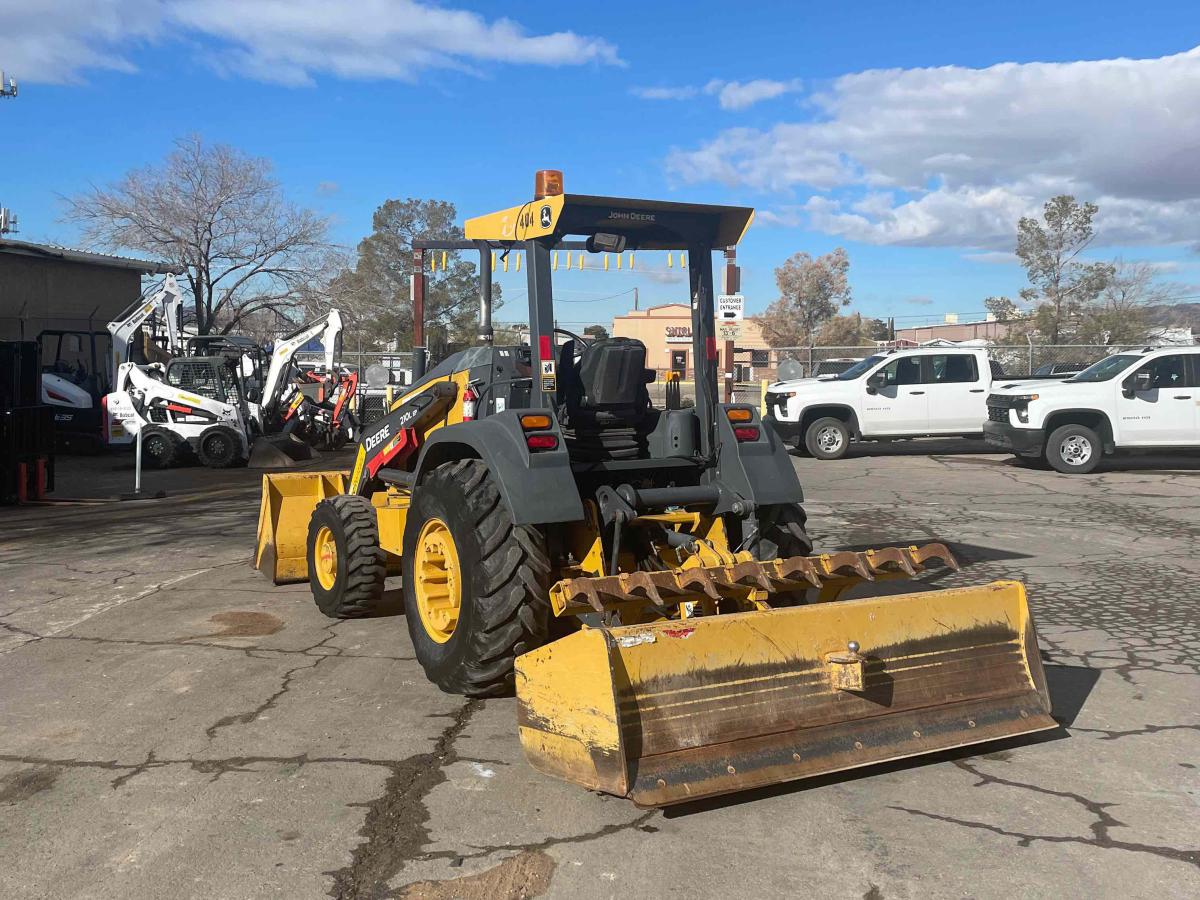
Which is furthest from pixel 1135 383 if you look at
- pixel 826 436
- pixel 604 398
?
pixel 604 398

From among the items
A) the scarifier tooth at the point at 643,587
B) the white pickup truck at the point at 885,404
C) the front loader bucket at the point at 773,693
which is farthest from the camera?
the white pickup truck at the point at 885,404

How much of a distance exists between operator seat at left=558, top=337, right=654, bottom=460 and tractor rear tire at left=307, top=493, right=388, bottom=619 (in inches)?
72.6

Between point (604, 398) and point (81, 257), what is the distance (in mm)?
25692

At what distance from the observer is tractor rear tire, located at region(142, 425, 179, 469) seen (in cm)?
1802

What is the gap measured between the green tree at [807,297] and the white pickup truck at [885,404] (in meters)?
48.9

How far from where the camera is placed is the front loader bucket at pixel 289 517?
25.2 ft

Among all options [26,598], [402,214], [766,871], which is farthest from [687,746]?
[402,214]

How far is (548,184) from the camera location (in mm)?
4961

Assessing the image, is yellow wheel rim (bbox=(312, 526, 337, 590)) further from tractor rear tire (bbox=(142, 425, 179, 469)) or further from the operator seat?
tractor rear tire (bbox=(142, 425, 179, 469))

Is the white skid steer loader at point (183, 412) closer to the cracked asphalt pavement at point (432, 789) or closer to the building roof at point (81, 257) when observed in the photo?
the building roof at point (81, 257)

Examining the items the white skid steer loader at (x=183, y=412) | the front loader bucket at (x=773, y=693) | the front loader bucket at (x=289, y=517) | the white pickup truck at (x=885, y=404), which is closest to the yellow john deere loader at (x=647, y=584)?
the front loader bucket at (x=773, y=693)

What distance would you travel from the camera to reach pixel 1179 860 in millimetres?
3457

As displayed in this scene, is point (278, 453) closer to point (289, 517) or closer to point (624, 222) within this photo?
point (289, 517)

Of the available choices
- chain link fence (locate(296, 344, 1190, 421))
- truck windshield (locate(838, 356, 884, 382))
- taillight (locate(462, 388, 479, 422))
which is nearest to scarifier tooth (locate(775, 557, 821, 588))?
taillight (locate(462, 388, 479, 422))
